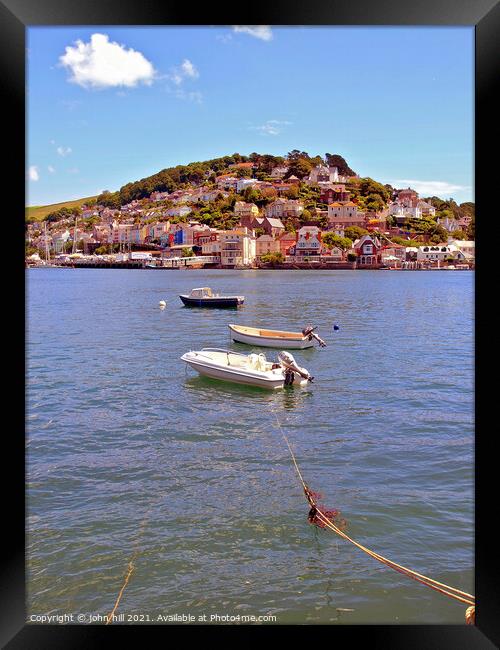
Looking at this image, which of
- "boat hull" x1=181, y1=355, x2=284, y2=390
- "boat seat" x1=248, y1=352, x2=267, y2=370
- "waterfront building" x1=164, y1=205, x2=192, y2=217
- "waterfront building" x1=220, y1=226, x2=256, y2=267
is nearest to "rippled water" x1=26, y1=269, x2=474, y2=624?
"boat hull" x1=181, y1=355, x2=284, y2=390

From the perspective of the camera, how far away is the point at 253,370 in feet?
30.0

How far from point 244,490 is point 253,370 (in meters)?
4.18

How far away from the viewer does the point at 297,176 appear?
94500mm

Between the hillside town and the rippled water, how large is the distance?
58.5 m

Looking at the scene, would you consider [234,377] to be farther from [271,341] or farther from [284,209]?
[284,209]

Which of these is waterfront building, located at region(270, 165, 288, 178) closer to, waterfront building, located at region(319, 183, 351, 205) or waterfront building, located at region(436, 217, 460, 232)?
waterfront building, located at region(319, 183, 351, 205)

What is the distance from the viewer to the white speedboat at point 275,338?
43.8 feet

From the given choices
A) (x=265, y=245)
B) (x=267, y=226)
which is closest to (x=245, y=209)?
(x=267, y=226)

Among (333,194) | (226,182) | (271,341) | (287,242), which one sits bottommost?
(271,341)

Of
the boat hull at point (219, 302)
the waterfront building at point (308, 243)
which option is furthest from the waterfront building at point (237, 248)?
the boat hull at point (219, 302)

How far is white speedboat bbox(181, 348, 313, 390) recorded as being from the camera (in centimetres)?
896
